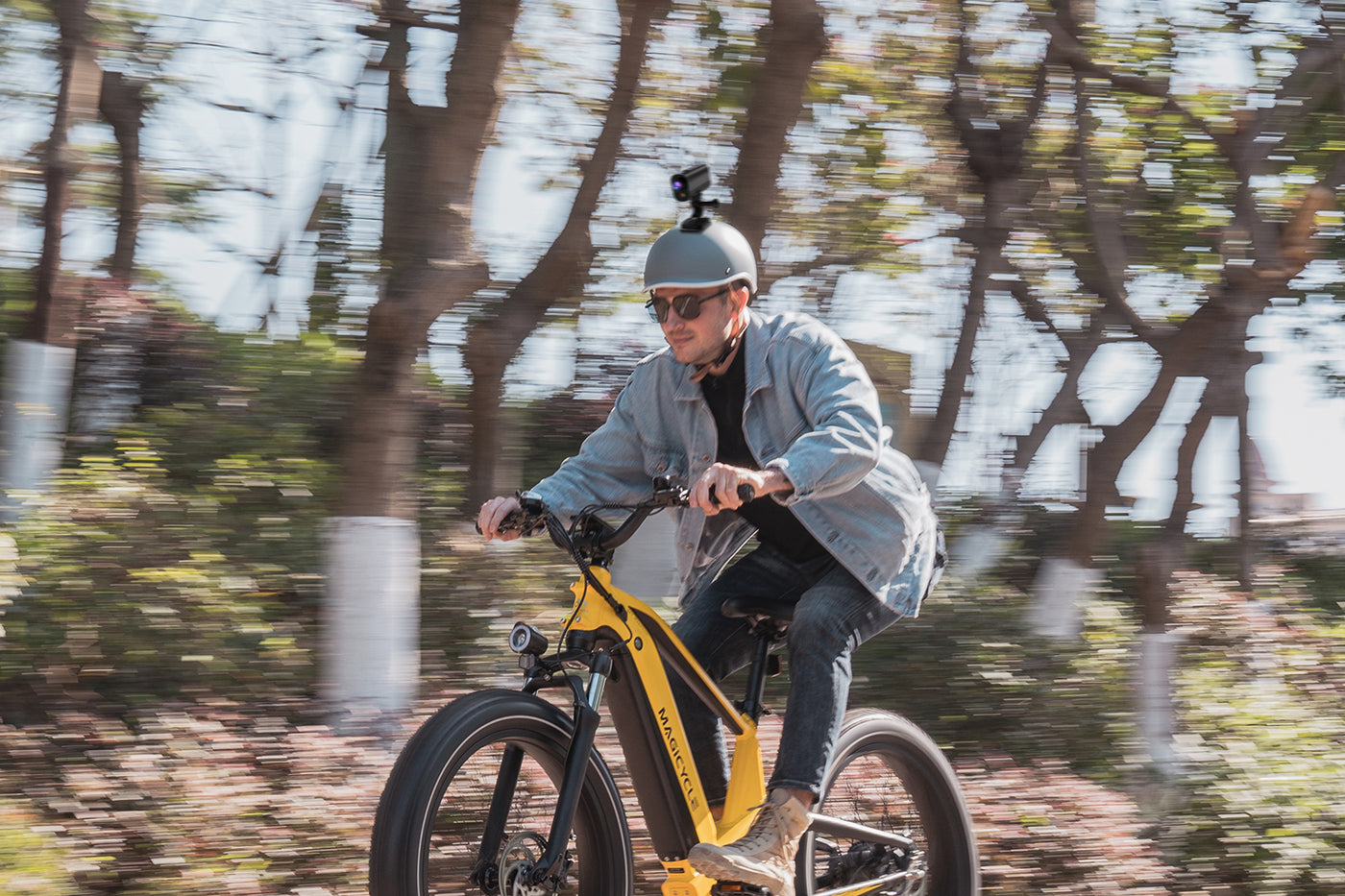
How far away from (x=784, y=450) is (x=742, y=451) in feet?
0.59

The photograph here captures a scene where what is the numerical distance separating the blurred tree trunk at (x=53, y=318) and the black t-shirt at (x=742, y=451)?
498cm

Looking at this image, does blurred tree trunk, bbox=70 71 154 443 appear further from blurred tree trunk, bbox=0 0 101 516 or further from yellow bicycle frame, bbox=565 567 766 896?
yellow bicycle frame, bbox=565 567 766 896

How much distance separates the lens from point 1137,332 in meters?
8.70

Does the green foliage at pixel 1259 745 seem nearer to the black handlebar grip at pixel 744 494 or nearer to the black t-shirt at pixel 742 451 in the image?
the black t-shirt at pixel 742 451

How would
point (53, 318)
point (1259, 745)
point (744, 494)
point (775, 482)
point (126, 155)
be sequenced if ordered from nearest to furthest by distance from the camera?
point (744, 494)
point (775, 482)
point (1259, 745)
point (53, 318)
point (126, 155)

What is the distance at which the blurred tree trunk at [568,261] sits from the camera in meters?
7.28

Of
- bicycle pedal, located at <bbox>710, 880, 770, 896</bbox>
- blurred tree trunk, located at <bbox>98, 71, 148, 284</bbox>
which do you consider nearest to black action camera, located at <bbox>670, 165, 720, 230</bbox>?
bicycle pedal, located at <bbox>710, 880, 770, 896</bbox>

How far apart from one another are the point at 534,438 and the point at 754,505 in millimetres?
5822

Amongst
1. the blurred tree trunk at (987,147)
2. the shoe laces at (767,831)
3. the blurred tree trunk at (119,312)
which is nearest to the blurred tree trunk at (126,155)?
the blurred tree trunk at (119,312)

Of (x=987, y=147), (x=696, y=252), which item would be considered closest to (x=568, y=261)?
(x=987, y=147)

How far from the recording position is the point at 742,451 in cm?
392

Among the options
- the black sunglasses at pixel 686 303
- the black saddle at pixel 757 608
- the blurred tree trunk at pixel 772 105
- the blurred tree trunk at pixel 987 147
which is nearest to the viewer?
the black sunglasses at pixel 686 303

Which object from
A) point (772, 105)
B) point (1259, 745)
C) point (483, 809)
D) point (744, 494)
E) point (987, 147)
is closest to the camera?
point (744, 494)

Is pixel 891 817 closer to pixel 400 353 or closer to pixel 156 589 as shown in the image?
pixel 400 353
